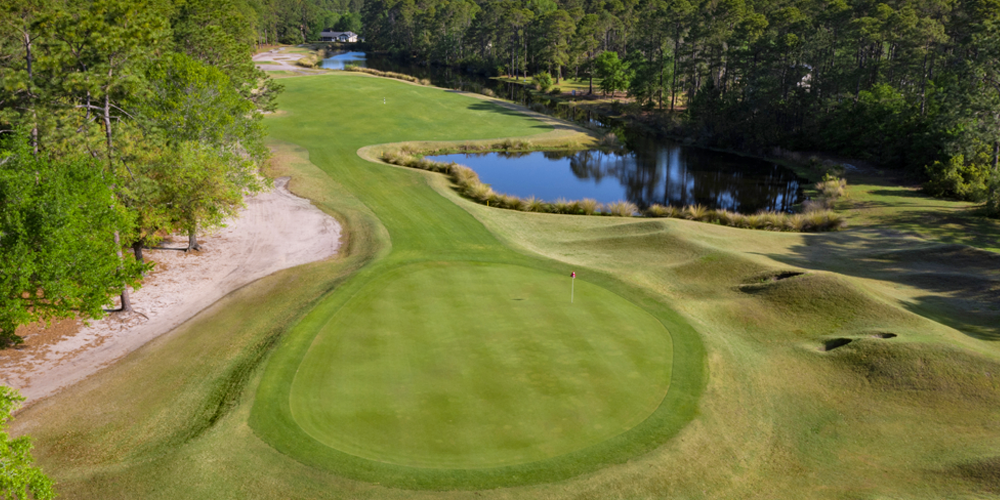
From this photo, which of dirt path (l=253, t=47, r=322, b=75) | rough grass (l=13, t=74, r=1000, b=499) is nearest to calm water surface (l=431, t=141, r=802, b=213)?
rough grass (l=13, t=74, r=1000, b=499)

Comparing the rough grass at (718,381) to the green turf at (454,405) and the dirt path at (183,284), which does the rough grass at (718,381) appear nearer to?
the green turf at (454,405)

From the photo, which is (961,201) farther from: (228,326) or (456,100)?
(456,100)

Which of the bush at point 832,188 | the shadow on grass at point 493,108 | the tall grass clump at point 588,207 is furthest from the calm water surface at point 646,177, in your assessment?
the shadow on grass at point 493,108

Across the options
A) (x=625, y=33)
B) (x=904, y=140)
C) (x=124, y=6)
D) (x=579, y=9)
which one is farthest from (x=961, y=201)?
(x=579, y=9)

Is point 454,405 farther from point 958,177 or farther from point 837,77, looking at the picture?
point 837,77

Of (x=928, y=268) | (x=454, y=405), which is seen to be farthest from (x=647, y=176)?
(x=454, y=405)

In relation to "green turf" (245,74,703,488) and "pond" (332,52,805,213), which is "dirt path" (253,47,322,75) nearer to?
"pond" (332,52,805,213)
